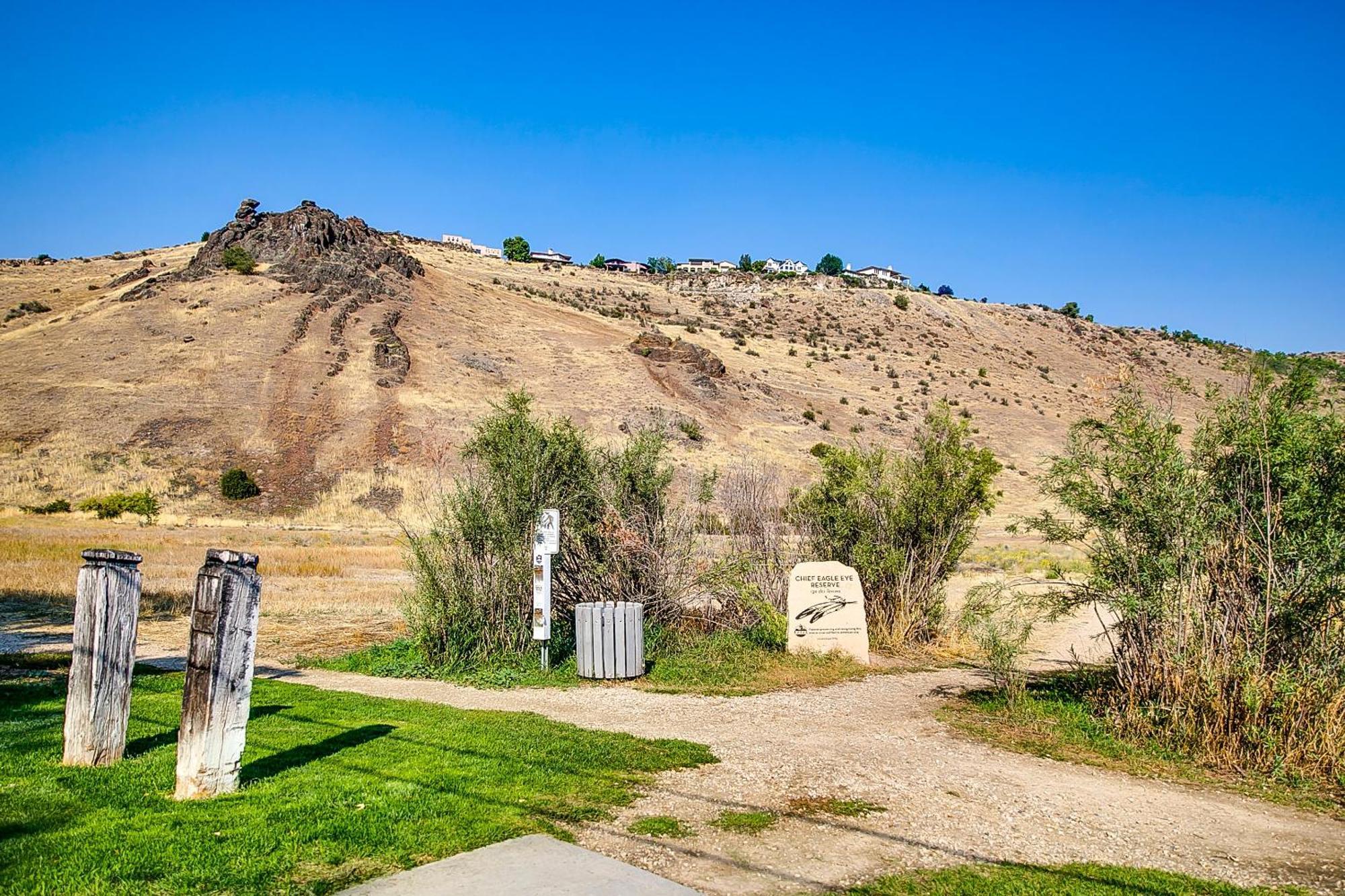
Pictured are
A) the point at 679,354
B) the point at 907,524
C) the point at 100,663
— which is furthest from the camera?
the point at 679,354

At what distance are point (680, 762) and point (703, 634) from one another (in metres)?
6.56

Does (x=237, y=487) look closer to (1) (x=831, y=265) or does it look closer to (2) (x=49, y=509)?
(2) (x=49, y=509)

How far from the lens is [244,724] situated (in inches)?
236

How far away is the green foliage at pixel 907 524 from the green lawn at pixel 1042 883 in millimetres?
8963

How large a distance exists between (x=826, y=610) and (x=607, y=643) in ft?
11.1

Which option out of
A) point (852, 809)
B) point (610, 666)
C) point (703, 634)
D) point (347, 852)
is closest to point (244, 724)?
point (347, 852)

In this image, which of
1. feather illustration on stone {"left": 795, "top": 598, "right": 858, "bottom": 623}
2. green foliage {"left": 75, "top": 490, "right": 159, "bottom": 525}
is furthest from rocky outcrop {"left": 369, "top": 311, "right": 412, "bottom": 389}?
feather illustration on stone {"left": 795, "top": 598, "right": 858, "bottom": 623}

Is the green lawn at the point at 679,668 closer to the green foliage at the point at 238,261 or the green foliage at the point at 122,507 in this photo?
the green foliage at the point at 122,507

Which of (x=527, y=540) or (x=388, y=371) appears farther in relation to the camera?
(x=388, y=371)

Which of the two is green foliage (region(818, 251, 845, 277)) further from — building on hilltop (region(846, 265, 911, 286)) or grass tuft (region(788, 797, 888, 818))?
grass tuft (region(788, 797, 888, 818))

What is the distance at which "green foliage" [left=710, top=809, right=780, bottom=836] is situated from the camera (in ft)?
19.3

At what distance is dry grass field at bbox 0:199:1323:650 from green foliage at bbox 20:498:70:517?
2.88 feet

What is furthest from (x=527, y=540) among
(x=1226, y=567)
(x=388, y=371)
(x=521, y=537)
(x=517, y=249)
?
(x=517, y=249)

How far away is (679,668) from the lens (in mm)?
12398
